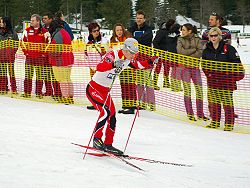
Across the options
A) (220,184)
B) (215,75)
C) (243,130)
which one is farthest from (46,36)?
(220,184)

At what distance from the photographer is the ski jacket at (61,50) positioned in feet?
31.9

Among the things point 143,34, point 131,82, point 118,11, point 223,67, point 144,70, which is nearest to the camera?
point 223,67

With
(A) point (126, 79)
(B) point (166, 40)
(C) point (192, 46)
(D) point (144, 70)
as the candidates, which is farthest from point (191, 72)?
(B) point (166, 40)

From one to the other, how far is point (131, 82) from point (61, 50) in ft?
5.90

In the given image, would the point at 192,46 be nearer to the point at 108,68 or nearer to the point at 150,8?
the point at 108,68

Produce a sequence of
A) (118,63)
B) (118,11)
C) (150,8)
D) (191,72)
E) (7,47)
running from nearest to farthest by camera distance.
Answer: (118,63) < (191,72) < (7,47) < (118,11) < (150,8)

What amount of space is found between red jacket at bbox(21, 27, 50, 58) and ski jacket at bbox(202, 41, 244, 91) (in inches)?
154

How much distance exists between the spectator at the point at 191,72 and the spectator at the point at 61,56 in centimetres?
253

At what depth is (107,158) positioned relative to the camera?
602cm

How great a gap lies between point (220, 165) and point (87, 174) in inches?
76.6

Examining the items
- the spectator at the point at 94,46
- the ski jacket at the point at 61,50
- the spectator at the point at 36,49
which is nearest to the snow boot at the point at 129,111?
the spectator at the point at 94,46

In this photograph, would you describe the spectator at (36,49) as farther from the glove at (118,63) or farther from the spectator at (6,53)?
the glove at (118,63)

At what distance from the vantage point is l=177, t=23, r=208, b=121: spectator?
8539mm

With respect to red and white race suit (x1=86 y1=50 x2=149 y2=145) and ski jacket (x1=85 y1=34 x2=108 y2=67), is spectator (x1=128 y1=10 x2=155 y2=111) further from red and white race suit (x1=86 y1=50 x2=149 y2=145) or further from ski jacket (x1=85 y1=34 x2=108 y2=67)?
red and white race suit (x1=86 y1=50 x2=149 y2=145)
